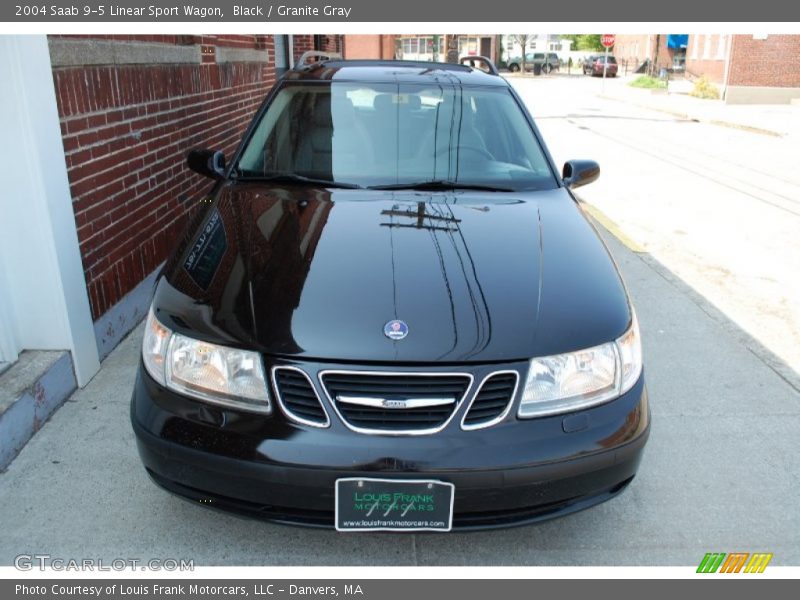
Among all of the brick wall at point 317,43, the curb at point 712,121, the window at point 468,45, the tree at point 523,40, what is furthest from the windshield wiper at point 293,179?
the window at point 468,45

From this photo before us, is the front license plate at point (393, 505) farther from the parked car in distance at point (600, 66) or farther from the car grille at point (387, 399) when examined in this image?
the parked car in distance at point (600, 66)

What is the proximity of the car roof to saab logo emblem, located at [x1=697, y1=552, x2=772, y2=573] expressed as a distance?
2.66 m

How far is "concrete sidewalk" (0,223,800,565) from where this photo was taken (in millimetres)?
2498

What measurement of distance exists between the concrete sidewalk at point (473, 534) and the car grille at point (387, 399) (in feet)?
1.60

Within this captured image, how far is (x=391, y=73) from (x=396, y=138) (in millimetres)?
589

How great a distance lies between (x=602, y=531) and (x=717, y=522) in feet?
1.54

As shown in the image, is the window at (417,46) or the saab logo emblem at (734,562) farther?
the window at (417,46)

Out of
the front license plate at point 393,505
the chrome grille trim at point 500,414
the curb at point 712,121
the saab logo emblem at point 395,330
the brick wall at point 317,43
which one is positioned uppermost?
the brick wall at point 317,43

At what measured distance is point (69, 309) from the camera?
3406 millimetres

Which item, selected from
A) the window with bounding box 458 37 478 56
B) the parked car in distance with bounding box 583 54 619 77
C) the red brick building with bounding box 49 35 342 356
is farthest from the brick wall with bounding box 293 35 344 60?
the window with bounding box 458 37 478 56

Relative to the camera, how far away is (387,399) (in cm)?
211

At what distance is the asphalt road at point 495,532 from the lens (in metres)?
2.50

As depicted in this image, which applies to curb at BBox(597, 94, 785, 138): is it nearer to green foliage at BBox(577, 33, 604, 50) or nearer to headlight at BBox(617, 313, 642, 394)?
headlight at BBox(617, 313, 642, 394)

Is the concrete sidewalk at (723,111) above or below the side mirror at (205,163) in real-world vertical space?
below
